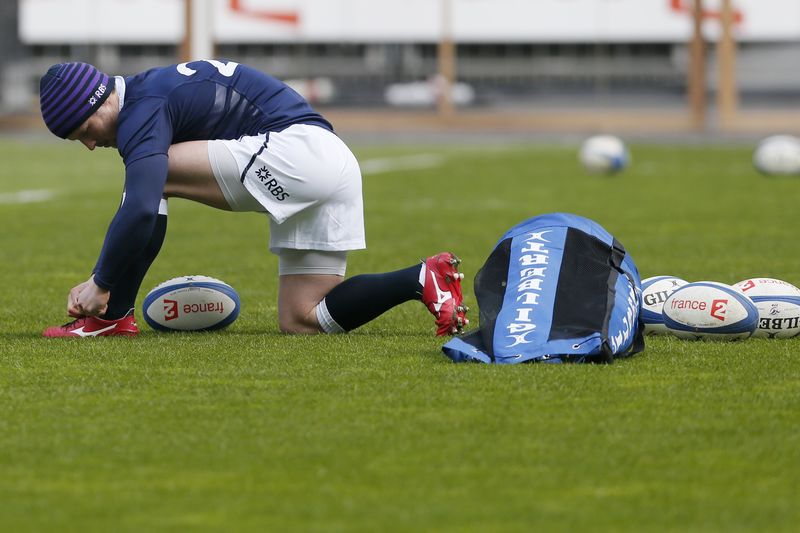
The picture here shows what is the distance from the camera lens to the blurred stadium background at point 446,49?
3925 centimetres

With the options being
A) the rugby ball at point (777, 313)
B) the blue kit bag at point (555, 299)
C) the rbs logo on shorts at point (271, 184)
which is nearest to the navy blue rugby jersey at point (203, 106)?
the rbs logo on shorts at point (271, 184)

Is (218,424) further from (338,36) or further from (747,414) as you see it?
(338,36)

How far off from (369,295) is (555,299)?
0.99 meters

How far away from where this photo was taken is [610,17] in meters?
40.9

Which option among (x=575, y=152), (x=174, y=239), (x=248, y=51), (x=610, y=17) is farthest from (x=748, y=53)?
(x=174, y=239)

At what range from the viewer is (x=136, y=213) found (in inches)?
229

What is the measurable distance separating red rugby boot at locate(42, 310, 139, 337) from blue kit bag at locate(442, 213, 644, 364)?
1.47m

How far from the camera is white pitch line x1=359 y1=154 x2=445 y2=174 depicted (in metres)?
21.5

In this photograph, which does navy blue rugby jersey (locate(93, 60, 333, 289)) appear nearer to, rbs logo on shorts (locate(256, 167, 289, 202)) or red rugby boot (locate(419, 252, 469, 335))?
rbs logo on shorts (locate(256, 167, 289, 202))

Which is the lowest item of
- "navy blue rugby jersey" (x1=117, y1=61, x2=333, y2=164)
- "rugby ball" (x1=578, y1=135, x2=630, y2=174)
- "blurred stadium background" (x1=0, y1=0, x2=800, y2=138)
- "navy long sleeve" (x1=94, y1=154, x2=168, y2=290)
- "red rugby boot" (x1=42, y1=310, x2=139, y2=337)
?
"blurred stadium background" (x1=0, y1=0, x2=800, y2=138)

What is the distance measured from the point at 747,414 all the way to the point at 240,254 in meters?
6.09

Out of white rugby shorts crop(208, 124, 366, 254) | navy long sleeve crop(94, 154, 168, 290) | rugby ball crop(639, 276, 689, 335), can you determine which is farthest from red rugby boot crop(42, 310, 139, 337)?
rugby ball crop(639, 276, 689, 335)

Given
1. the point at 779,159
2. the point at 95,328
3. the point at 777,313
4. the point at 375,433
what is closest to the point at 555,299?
the point at 777,313

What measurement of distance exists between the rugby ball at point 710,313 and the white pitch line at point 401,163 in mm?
14545
